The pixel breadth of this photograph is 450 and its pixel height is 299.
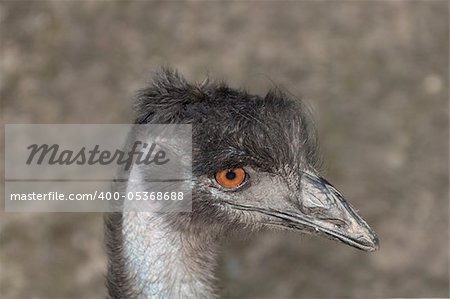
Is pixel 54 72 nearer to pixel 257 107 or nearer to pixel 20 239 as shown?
pixel 20 239

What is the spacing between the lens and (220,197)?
11.4ft

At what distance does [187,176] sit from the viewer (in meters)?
3.48

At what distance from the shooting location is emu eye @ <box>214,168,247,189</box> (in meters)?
3.40

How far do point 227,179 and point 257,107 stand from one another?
0.96 ft

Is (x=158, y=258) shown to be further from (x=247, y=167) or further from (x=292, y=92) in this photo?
(x=292, y=92)

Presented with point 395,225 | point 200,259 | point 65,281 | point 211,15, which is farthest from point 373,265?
point 200,259

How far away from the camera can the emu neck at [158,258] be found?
347 centimetres

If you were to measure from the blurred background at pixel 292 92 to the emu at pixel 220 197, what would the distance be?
2.87m
